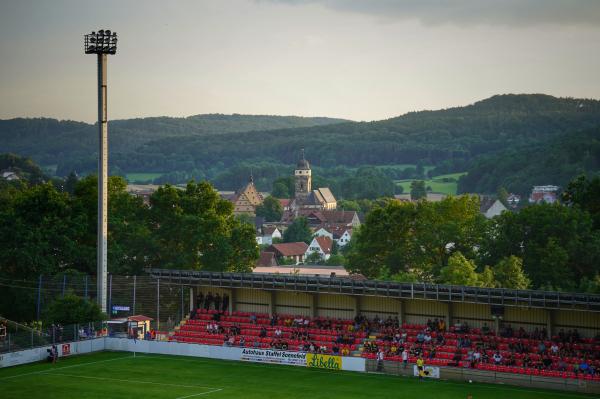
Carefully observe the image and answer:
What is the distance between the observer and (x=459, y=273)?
2825 inches

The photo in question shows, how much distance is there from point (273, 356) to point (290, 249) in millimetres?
133068

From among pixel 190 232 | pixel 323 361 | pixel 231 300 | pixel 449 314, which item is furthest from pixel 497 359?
pixel 190 232

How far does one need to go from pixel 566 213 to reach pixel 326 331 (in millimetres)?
31141

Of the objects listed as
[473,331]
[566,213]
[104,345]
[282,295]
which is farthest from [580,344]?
[566,213]

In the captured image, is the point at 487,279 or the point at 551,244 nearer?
the point at 487,279

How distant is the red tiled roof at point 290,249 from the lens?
18112 centimetres

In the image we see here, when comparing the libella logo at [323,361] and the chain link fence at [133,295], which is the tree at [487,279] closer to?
the chain link fence at [133,295]

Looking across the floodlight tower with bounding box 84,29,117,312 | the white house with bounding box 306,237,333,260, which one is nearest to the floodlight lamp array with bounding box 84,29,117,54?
the floodlight tower with bounding box 84,29,117,312

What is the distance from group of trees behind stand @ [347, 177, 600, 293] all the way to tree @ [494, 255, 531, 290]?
0.24 feet

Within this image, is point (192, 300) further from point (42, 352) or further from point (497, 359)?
point (497, 359)

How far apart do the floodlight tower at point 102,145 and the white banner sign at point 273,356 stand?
11.3m

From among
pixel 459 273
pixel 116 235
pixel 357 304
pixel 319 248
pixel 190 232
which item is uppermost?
pixel 190 232

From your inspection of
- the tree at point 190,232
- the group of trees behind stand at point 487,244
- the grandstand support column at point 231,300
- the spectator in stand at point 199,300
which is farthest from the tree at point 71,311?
the group of trees behind stand at point 487,244

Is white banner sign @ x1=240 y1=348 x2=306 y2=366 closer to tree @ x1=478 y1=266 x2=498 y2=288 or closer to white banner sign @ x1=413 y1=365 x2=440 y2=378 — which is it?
white banner sign @ x1=413 y1=365 x2=440 y2=378
